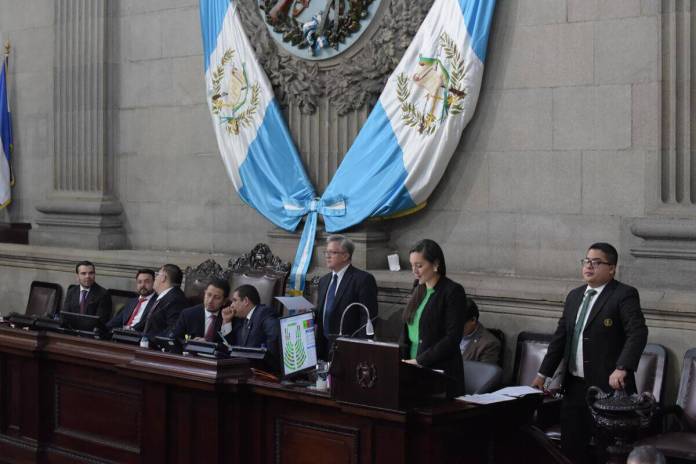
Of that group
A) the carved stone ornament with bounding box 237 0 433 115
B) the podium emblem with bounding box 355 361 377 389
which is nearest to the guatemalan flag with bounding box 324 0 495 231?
the carved stone ornament with bounding box 237 0 433 115

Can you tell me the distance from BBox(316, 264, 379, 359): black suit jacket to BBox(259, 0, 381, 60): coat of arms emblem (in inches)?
81.0

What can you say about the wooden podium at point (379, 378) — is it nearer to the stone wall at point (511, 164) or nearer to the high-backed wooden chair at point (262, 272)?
the stone wall at point (511, 164)

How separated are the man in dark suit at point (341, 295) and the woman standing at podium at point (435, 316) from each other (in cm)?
134

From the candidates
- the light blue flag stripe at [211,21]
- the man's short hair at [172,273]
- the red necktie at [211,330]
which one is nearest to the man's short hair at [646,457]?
the red necktie at [211,330]

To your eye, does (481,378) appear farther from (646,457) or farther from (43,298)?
(43,298)

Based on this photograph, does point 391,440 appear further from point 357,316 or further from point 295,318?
point 357,316

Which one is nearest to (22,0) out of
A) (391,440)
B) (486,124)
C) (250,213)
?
(250,213)

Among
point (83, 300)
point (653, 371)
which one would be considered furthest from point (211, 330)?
point (653, 371)

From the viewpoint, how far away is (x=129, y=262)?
31.4ft

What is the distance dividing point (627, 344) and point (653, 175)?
1.86m

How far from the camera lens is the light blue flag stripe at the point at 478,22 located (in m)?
7.28

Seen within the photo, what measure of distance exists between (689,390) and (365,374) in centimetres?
214

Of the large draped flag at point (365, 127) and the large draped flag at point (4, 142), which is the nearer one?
the large draped flag at point (365, 127)

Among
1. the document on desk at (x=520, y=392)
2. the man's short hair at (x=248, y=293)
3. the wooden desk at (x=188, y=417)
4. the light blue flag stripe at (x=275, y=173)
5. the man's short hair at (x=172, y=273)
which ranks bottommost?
the wooden desk at (x=188, y=417)
